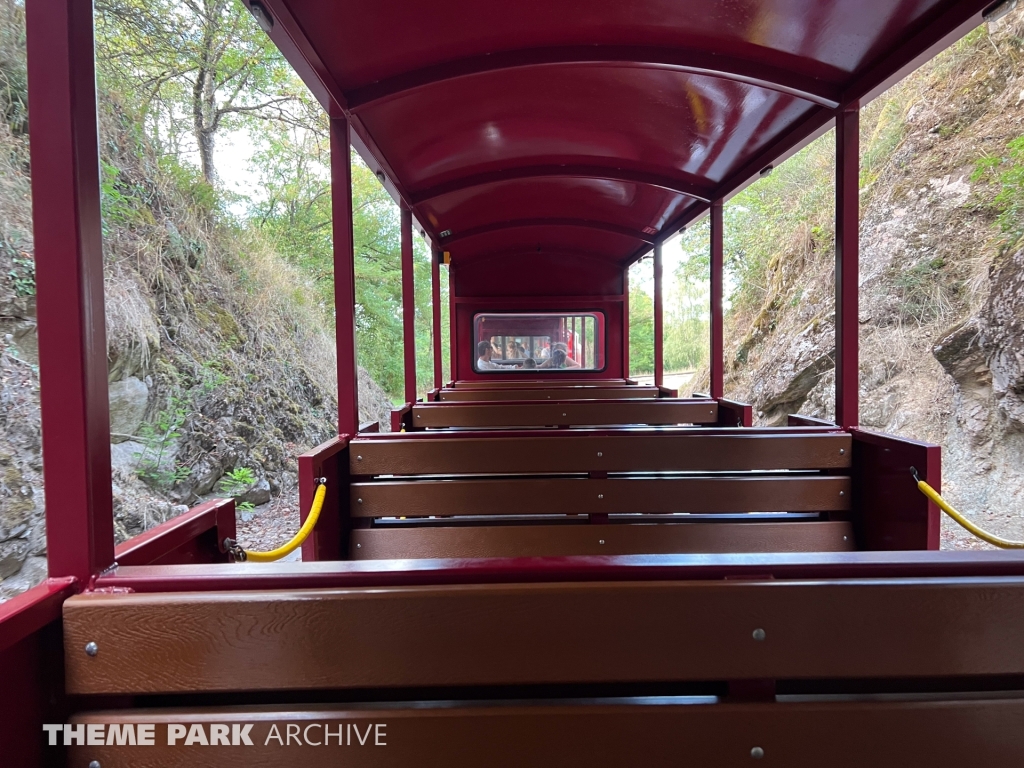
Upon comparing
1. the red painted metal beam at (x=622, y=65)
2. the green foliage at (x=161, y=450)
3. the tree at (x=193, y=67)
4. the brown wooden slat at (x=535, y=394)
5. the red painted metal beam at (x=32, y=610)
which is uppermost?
the tree at (x=193, y=67)

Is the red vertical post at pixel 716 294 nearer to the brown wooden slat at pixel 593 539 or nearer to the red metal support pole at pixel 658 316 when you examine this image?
the red metal support pole at pixel 658 316

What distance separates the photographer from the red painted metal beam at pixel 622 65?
2.26m

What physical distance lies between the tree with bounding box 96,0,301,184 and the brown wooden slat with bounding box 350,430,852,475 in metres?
8.47

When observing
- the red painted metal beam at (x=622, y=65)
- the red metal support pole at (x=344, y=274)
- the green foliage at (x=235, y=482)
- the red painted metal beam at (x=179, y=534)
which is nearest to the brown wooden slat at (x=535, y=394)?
the red metal support pole at (x=344, y=274)

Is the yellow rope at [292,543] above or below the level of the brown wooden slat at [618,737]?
above

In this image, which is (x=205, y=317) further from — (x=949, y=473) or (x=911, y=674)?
(x=949, y=473)

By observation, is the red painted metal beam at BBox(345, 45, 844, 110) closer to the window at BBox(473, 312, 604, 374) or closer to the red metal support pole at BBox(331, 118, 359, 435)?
the red metal support pole at BBox(331, 118, 359, 435)

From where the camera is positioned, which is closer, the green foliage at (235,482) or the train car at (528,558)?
the train car at (528,558)

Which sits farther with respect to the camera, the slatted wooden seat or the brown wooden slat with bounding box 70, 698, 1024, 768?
the slatted wooden seat

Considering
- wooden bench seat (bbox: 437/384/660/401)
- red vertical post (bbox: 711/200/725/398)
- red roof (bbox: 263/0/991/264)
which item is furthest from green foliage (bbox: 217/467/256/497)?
red vertical post (bbox: 711/200/725/398)

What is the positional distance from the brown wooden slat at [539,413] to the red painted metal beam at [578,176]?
148cm

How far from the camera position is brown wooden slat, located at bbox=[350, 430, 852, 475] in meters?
2.26

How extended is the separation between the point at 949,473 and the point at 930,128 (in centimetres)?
581

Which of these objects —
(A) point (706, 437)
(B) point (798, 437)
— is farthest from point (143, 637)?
(B) point (798, 437)
